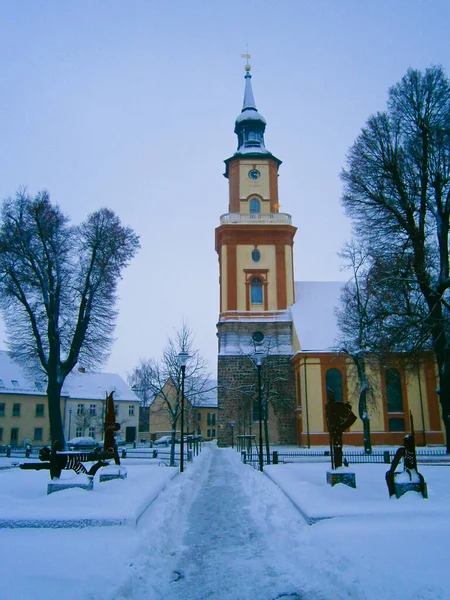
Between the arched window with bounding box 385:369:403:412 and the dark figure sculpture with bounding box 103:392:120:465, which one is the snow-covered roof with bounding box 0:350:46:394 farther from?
the dark figure sculpture with bounding box 103:392:120:465

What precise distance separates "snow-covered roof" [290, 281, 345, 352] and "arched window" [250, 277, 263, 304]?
2.80 metres

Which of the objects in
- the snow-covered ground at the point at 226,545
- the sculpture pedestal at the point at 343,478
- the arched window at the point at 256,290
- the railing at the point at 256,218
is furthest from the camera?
the railing at the point at 256,218

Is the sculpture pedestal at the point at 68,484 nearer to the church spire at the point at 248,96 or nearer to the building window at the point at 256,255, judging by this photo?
the building window at the point at 256,255

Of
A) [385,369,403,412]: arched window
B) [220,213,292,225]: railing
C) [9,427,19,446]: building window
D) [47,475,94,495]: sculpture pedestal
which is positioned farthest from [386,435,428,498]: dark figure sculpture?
[9,427,19,446]: building window

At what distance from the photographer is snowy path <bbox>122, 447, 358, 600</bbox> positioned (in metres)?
6.19

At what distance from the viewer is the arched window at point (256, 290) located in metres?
41.8

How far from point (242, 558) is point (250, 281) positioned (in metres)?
34.6

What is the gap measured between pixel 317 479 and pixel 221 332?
87.7 ft

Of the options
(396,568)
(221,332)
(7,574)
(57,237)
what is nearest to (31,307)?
(57,237)

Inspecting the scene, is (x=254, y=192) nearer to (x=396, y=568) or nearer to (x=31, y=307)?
(x=31, y=307)

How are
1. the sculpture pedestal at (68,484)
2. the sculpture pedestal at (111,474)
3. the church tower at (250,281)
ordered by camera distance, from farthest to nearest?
1. the church tower at (250,281)
2. the sculpture pedestal at (111,474)
3. the sculpture pedestal at (68,484)

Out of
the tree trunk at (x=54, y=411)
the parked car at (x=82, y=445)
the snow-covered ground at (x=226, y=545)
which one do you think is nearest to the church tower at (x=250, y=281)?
the parked car at (x=82, y=445)

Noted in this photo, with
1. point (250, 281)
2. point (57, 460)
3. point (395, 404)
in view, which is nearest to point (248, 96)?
point (250, 281)

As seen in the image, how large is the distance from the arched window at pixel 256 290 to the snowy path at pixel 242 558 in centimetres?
2958
